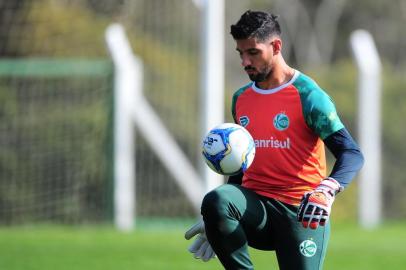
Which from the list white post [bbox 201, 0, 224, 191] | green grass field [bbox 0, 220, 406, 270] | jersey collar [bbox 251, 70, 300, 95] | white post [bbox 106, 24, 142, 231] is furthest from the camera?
white post [bbox 106, 24, 142, 231]

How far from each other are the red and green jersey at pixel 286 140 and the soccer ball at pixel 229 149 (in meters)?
0.18

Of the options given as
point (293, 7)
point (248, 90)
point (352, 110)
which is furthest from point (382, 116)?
point (293, 7)

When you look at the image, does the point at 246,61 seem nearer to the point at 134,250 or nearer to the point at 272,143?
the point at 272,143

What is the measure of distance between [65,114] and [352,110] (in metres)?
5.45

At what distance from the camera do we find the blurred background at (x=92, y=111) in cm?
1661

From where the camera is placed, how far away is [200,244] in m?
7.33

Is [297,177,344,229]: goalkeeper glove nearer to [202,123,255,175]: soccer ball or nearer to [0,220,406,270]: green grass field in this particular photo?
[202,123,255,175]: soccer ball

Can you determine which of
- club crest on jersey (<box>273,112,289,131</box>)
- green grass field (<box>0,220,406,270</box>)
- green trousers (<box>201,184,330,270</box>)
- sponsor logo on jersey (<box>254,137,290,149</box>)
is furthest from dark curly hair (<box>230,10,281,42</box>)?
green grass field (<box>0,220,406,270</box>)

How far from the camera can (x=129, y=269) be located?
10492mm

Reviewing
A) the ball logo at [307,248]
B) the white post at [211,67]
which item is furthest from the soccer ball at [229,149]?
the white post at [211,67]

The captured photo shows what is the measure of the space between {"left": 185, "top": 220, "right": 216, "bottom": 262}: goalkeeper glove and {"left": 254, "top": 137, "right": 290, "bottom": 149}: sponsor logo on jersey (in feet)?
2.13

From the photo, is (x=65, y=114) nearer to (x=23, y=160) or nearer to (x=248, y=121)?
(x=23, y=160)

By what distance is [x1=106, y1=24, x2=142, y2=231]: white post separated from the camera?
Result: 1642 cm

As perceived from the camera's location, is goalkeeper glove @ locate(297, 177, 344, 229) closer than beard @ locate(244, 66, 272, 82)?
Yes
